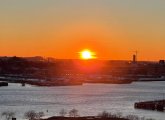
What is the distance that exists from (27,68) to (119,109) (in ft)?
205

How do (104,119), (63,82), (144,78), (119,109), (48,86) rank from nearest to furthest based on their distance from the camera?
(104,119)
(119,109)
(48,86)
(63,82)
(144,78)

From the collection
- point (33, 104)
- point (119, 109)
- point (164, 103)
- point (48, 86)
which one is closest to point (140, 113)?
point (119, 109)

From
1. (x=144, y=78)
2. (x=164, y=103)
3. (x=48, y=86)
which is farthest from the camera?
(x=144, y=78)

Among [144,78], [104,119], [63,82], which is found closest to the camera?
Result: [104,119]

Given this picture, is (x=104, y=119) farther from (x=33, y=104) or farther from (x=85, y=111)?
(x=33, y=104)

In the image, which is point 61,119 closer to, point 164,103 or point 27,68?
point 164,103

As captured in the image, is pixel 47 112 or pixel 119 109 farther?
pixel 119 109

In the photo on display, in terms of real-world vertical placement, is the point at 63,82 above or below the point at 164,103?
above

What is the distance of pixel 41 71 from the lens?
93.4 metres

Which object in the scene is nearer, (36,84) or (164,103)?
(164,103)


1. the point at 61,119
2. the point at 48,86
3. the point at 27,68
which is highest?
the point at 27,68

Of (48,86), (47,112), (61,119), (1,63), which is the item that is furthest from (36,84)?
(61,119)

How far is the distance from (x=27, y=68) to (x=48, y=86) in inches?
1238

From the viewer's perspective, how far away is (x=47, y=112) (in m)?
30.4
